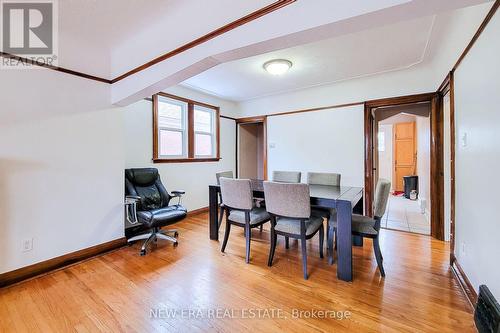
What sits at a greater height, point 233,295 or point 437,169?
point 437,169

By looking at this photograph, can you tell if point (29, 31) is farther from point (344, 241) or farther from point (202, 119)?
point (344, 241)

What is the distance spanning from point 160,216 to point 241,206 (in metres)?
1.01

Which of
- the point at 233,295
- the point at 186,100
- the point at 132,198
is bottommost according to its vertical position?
the point at 233,295

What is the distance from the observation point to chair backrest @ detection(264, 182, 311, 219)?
2.09m

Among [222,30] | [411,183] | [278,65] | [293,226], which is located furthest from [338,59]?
[411,183]

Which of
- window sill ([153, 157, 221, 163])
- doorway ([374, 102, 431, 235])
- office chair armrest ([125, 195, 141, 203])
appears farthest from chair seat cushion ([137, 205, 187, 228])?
doorway ([374, 102, 431, 235])

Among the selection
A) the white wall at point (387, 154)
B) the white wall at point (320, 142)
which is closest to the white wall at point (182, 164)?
the white wall at point (320, 142)

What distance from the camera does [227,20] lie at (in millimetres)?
1763

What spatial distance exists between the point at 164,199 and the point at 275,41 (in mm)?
2621

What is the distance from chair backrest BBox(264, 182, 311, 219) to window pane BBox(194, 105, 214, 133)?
2843 mm

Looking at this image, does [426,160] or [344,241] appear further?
[426,160]

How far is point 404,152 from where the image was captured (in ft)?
23.2

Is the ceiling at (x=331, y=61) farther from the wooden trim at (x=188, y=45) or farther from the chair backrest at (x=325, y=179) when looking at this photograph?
the chair backrest at (x=325, y=179)

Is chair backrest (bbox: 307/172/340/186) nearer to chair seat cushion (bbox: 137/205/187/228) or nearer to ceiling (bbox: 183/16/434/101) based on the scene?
ceiling (bbox: 183/16/434/101)
